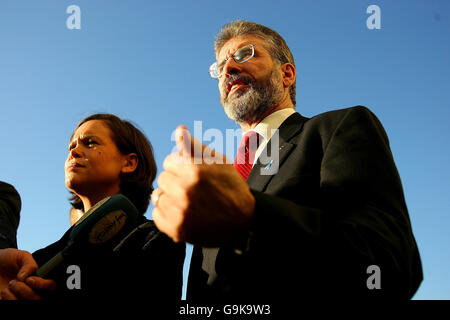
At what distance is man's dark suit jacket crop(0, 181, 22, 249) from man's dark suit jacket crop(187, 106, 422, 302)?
6.65 feet

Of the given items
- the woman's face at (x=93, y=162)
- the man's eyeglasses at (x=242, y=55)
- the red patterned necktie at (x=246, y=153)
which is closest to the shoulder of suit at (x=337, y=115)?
the red patterned necktie at (x=246, y=153)

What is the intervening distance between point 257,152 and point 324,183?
96cm

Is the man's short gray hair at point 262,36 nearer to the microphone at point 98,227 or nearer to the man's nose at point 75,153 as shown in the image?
the man's nose at point 75,153

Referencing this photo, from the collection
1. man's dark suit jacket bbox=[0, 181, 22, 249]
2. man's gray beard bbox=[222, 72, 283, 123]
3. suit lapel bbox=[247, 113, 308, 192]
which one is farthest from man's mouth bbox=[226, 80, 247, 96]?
man's dark suit jacket bbox=[0, 181, 22, 249]

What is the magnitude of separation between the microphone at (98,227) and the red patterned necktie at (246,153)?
75 cm

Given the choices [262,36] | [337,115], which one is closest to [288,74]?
[262,36]

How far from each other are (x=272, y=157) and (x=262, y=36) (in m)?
1.55

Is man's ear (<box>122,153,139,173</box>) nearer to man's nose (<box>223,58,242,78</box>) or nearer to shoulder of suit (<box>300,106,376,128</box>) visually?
man's nose (<box>223,58,242,78</box>)

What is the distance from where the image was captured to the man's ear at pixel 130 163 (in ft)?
10.9

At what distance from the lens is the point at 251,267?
3.66 ft

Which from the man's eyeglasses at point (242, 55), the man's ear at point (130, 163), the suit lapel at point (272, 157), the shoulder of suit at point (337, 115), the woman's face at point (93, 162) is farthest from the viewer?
the man's ear at point (130, 163)

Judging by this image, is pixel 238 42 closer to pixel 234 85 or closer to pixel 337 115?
pixel 234 85
